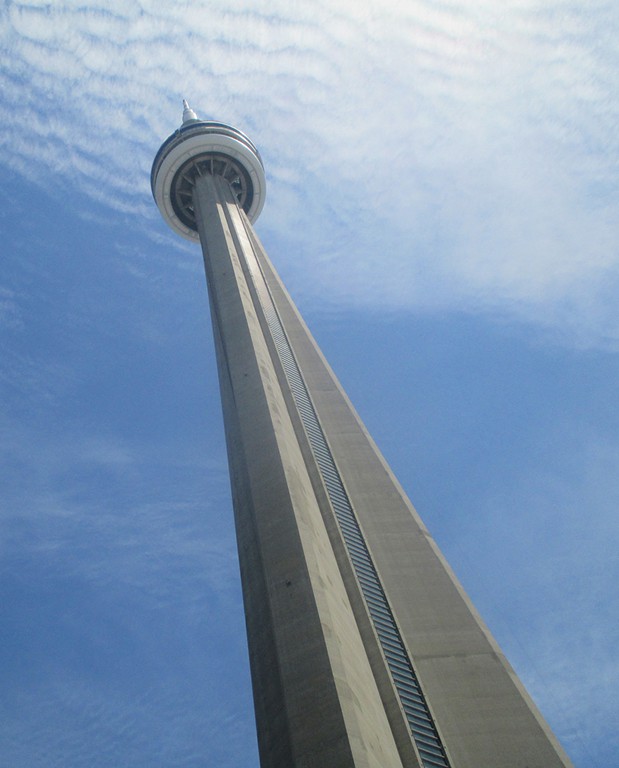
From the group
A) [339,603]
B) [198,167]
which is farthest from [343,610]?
[198,167]

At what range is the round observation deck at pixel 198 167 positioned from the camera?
117ft

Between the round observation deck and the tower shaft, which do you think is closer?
the tower shaft

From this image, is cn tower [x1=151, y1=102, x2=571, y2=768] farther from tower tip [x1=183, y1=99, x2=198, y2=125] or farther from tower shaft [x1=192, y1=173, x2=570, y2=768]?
tower tip [x1=183, y1=99, x2=198, y2=125]

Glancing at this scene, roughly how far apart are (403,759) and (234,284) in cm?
1650

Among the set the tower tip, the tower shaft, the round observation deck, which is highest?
the tower tip

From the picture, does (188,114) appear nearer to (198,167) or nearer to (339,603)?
(198,167)

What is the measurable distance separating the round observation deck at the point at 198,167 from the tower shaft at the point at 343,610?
19.2m

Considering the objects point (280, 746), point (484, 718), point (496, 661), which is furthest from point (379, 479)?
point (280, 746)

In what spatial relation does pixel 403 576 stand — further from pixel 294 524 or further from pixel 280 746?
pixel 280 746

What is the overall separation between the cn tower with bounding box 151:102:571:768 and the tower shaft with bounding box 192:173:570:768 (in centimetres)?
3

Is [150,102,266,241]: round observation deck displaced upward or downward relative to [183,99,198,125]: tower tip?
downward

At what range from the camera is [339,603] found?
33.1 feet

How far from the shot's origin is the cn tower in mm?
7754

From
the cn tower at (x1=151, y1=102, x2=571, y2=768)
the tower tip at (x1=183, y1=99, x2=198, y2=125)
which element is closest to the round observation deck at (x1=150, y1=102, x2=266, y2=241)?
the tower tip at (x1=183, y1=99, x2=198, y2=125)
